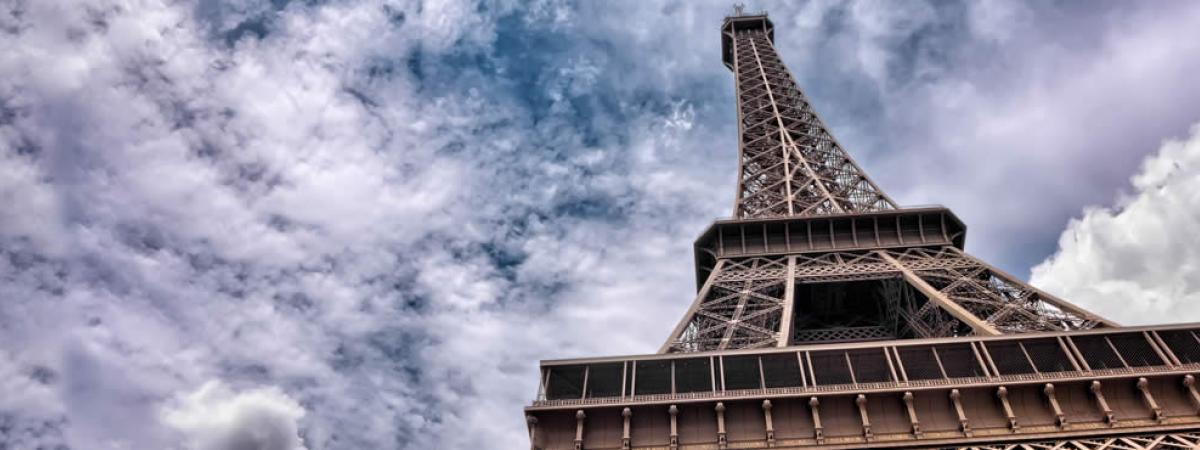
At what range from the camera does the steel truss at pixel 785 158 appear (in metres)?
50.2

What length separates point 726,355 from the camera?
26.1m

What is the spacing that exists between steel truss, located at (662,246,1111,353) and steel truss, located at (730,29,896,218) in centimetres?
574

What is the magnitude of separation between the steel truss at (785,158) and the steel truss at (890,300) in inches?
226

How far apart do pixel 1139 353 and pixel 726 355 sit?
11.1 m

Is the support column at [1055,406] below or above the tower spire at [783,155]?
below

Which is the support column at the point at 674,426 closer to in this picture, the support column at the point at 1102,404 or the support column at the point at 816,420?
the support column at the point at 816,420

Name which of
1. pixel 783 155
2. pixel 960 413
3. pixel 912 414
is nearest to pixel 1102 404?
pixel 960 413

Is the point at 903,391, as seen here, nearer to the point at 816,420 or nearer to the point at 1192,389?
the point at 816,420

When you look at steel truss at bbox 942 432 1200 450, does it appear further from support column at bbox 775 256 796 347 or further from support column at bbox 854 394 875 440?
support column at bbox 775 256 796 347

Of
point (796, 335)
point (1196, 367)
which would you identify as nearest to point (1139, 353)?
point (1196, 367)

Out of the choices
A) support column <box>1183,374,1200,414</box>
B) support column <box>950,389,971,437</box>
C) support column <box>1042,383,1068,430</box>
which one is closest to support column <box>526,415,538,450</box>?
support column <box>950,389,971,437</box>

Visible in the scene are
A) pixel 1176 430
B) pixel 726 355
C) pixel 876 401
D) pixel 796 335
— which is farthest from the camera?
pixel 796 335

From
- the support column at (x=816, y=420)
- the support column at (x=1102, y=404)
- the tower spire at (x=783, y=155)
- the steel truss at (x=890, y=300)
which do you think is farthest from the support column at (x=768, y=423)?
the tower spire at (x=783, y=155)

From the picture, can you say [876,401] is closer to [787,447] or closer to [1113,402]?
[787,447]
